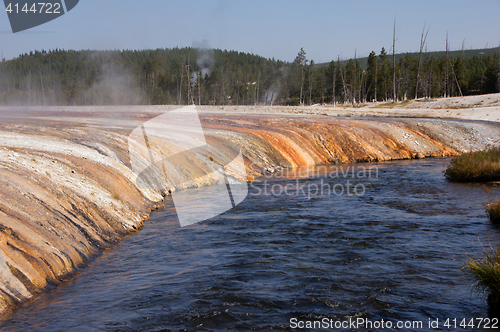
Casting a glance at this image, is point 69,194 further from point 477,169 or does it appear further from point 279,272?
point 477,169

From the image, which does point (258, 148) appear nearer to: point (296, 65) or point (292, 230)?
point (292, 230)

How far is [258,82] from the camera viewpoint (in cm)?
11425

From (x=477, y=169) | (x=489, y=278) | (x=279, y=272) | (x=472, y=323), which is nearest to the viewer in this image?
(x=472, y=323)

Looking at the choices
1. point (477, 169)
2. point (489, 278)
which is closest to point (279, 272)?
point (489, 278)

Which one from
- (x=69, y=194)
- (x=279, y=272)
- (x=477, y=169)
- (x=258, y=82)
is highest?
(x=258, y=82)

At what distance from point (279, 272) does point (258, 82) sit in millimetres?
110513

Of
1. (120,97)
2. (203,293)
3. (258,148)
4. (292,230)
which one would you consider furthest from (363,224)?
(120,97)

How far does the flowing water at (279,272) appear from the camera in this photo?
17.6 feet

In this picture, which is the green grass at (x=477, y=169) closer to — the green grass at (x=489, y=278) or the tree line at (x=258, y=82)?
the green grass at (x=489, y=278)

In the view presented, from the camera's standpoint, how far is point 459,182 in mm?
15344
